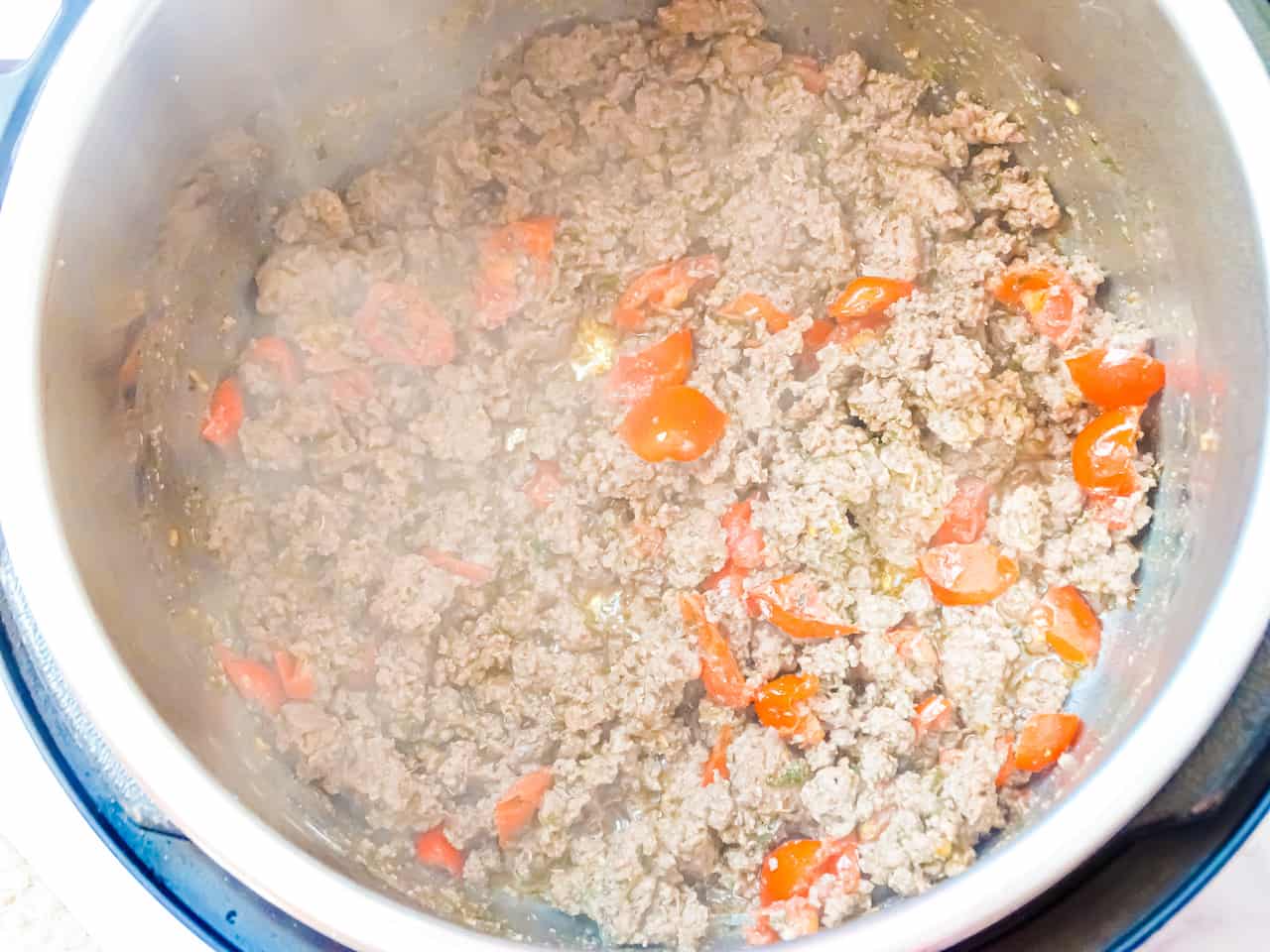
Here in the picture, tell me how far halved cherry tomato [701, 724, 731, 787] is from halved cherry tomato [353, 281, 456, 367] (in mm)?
1099

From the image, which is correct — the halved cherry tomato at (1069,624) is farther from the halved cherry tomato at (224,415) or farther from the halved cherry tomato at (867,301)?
the halved cherry tomato at (224,415)

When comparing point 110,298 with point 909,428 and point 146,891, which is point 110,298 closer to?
point 146,891

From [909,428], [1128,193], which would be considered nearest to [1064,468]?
[909,428]

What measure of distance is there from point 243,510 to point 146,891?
828 mm

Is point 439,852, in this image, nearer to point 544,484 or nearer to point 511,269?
point 544,484

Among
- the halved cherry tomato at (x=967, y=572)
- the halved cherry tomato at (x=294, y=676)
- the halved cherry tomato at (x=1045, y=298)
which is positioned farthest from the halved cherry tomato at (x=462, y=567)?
the halved cherry tomato at (x=1045, y=298)

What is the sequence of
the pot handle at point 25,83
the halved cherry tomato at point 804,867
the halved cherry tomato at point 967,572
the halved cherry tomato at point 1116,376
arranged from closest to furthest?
the pot handle at point 25,83
the halved cherry tomato at point 804,867
the halved cherry tomato at point 1116,376
the halved cherry tomato at point 967,572

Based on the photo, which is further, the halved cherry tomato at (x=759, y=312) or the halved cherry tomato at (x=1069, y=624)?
the halved cherry tomato at (x=759, y=312)

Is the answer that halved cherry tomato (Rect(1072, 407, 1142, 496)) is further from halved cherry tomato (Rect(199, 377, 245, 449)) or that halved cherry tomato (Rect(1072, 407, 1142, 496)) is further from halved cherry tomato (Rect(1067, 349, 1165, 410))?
halved cherry tomato (Rect(199, 377, 245, 449))

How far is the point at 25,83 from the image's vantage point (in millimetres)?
1927

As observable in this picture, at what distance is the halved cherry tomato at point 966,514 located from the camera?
2.53m

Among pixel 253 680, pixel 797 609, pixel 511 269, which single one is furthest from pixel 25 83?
pixel 797 609

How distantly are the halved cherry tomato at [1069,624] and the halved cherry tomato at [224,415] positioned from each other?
184cm

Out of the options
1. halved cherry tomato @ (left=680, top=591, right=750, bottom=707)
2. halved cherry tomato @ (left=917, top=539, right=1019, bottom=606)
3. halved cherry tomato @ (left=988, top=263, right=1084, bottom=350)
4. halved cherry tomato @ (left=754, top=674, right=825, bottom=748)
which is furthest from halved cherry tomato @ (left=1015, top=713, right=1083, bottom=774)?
halved cherry tomato @ (left=988, top=263, right=1084, bottom=350)
